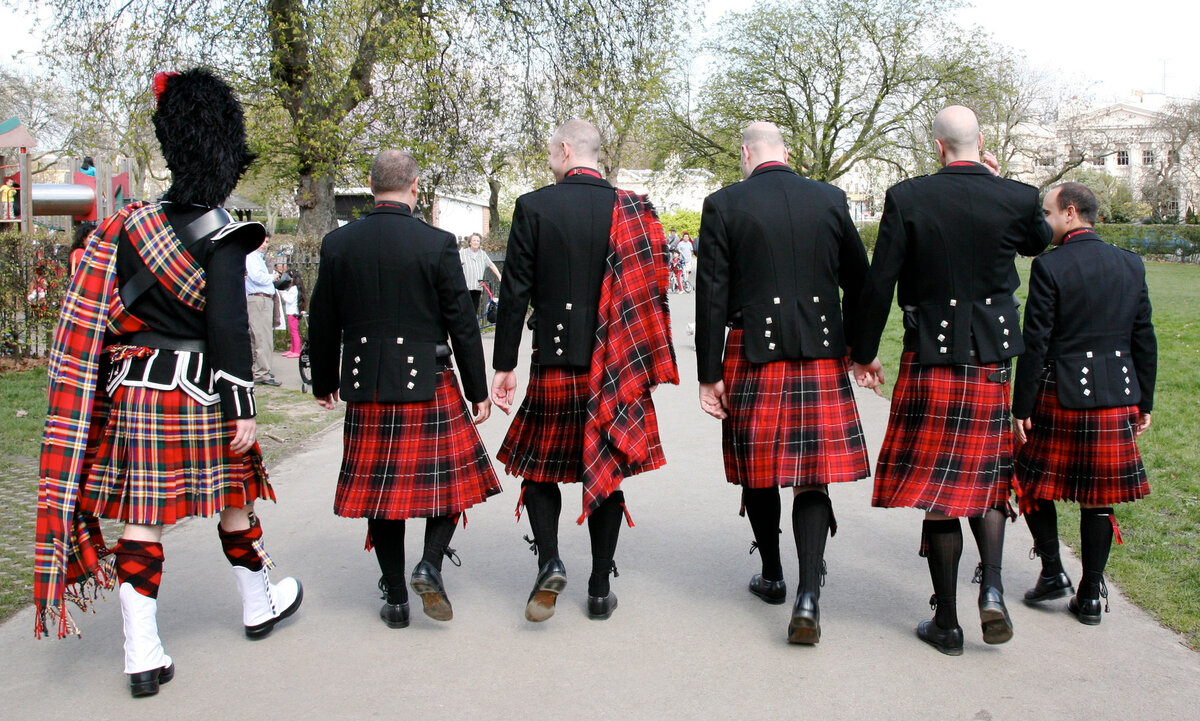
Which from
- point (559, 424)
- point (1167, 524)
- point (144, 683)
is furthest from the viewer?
point (1167, 524)

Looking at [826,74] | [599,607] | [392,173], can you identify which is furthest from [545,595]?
[826,74]

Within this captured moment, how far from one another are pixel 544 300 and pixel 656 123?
3557 cm

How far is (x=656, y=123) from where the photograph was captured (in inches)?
1527

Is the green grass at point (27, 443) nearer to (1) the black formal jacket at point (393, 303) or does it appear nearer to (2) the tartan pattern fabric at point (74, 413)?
(2) the tartan pattern fabric at point (74, 413)

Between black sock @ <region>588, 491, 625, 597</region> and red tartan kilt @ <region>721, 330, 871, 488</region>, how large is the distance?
58 cm

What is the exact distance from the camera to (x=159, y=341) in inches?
147

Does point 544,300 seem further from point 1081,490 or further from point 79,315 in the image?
point 1081,490

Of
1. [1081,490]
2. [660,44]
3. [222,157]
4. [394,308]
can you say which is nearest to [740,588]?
[1081,490]

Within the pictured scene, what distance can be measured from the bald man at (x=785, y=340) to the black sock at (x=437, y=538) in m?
1.19

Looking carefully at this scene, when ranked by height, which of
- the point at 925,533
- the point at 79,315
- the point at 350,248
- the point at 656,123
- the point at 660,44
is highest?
the point at 656,123

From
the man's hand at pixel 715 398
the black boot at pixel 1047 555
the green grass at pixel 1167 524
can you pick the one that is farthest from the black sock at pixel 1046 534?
the man's hand at pixel 715 398

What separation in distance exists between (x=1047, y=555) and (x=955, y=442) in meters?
0.91

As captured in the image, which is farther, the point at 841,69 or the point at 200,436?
the point at 841,69

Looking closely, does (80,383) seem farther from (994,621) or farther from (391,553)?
(994,621)
